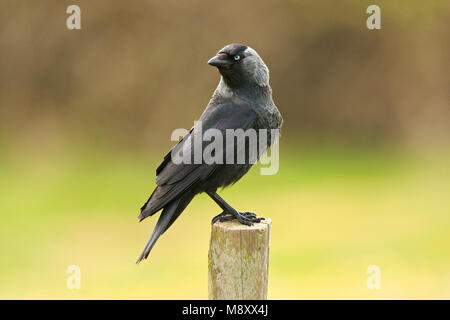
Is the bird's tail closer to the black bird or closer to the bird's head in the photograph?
the black bird

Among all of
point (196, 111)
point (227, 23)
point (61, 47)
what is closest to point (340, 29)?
point (227, 23)

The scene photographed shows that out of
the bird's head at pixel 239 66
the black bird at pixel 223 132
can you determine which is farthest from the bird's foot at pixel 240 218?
the bird's head at pixel 239 66

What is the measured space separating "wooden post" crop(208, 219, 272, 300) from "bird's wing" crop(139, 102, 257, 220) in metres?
0.55

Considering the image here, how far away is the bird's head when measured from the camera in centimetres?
486

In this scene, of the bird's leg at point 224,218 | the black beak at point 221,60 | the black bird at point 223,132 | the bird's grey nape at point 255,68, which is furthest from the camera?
the bird's grey nape at point 255,68

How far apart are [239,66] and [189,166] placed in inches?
34.0

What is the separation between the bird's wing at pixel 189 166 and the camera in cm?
452

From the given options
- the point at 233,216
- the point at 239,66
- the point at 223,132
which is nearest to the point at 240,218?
the point at 233,216

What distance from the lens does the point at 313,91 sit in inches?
474

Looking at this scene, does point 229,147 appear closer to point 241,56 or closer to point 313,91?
point 241,56

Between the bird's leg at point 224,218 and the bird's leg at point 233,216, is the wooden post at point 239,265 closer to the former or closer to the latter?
the bird's leg at point 233,216

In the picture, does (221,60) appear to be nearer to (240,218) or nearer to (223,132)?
(223,132)

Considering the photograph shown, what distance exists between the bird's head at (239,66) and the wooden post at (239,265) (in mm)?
1275

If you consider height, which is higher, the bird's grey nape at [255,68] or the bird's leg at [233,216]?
the bird's grey nape at [255,68]
